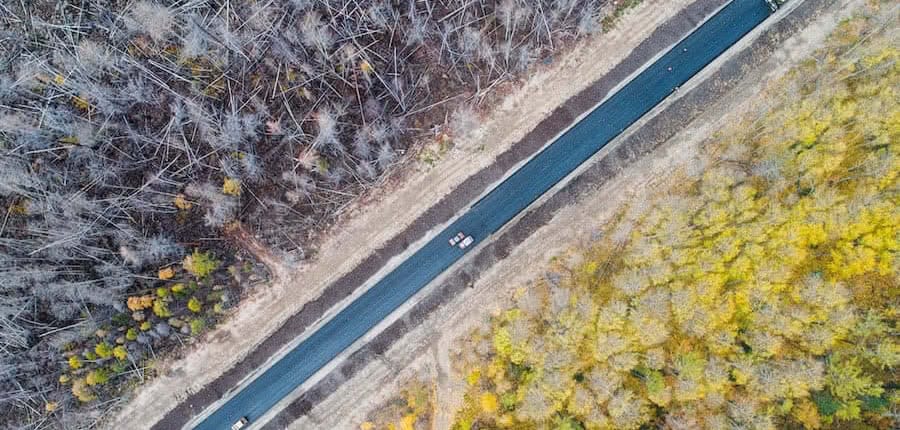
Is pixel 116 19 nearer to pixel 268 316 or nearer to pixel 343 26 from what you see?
pixel 343 26

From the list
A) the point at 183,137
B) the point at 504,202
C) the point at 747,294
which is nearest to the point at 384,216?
the point at 504,202

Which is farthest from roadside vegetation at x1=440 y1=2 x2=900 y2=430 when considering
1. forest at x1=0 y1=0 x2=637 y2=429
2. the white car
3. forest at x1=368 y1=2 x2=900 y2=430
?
the white car

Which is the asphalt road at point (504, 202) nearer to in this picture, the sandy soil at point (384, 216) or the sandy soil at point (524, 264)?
the sandy soil at point (384, 216)

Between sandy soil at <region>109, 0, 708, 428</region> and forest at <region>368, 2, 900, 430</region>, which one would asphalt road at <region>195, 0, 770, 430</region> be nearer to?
sandy soil at <region>109, 0, 708, 428</region>

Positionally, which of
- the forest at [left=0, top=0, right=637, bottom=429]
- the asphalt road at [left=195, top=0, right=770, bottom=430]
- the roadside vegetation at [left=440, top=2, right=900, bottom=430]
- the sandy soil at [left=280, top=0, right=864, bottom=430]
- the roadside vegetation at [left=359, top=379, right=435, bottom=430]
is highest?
the forest at [left=0, top=0, right=637, bottom=429]

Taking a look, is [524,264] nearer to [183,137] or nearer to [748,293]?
[748,293]

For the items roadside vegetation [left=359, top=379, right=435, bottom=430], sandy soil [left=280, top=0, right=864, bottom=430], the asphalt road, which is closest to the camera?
sandy soil [left=280, top=0, right=864, bottom=430]

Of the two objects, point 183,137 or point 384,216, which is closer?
point 183,137
